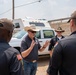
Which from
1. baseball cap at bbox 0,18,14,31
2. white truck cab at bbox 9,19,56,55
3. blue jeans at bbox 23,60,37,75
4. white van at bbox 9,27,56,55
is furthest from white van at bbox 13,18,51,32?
baseball cap at bbox 0,18,14,31

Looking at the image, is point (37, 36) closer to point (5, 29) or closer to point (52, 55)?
point (52, 55)

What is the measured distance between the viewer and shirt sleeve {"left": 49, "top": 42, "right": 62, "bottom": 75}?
2702 millimetres

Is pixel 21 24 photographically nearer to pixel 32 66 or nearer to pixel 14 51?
pixel 32 66

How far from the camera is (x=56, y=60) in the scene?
2752 mm

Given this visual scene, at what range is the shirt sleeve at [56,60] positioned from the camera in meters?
2.70

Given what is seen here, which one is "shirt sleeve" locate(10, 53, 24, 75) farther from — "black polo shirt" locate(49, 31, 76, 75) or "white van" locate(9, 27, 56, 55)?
"white van" locate(9, 27, 56, 55)

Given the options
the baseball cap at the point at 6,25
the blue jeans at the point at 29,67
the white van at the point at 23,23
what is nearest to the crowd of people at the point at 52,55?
the baseball cap at the point at 6,25

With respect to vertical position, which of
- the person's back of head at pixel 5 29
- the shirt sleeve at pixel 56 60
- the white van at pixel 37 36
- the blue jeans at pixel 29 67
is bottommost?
the white van at pixel 37 36

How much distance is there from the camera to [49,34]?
1170 cm

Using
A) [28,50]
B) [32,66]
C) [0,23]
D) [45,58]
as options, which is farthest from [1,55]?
[45,58]

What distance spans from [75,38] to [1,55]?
3.15 feet

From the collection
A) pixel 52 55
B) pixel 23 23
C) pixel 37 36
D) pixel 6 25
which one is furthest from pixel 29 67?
pixel 23 23

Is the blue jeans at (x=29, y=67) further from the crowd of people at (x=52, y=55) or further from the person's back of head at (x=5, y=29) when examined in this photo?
the person's back of head at (x=5, y=29)

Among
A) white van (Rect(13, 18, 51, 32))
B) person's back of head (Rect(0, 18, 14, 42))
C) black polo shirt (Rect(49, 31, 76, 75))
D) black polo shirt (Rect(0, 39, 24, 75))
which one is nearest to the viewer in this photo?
black polo shirt (Rect(0, 39, 24, 75))
